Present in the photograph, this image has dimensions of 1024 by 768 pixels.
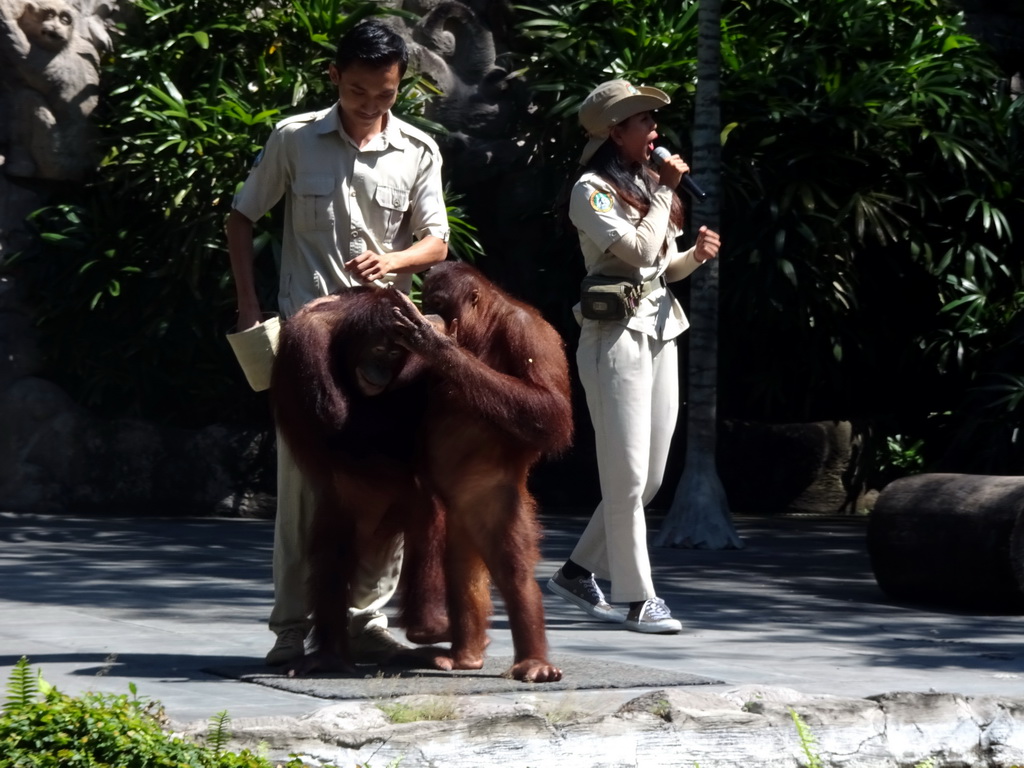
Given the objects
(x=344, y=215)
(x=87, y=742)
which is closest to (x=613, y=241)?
(x=344, y=215)


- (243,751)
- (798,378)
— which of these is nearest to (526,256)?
(798,378)

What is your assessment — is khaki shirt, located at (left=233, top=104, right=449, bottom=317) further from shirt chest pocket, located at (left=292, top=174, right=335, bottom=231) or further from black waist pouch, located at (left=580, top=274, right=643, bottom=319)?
black waist pouch, located at (left=580, top=274, right=643, bottom=319)

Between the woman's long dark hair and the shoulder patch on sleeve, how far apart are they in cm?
7

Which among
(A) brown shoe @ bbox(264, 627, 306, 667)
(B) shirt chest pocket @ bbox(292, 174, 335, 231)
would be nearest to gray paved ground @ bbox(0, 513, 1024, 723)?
(A) brown shoe @ bbox(264, 627, 306, 667)

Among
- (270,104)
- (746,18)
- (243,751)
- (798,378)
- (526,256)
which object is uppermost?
(746,18)

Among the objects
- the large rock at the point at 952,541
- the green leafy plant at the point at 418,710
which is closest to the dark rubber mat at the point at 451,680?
the green leafy plant at the point at 418,710

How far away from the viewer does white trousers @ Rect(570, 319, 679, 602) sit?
5.86 meters

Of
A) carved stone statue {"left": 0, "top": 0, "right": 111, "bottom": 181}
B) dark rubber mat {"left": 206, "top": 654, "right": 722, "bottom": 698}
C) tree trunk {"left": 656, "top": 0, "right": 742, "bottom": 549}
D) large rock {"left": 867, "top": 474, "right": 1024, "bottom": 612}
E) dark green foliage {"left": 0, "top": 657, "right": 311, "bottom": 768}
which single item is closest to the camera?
dark green foliage {"left": 0, "top": 657, "right": 311, "bottom": 768}

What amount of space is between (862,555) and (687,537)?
917 mm

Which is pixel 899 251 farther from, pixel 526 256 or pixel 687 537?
pixel 687 537

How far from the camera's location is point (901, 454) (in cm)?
1306

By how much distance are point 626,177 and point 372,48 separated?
138cm

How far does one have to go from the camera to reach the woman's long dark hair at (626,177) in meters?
5.99

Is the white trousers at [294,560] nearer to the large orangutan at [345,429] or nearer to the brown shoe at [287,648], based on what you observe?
the brown shoe at [287,648]
